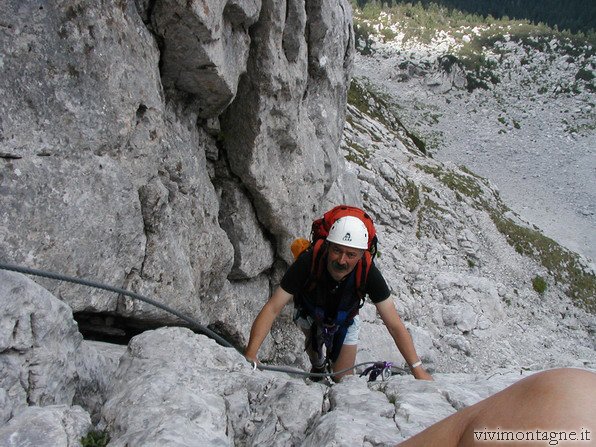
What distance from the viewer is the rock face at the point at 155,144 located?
18.4ft

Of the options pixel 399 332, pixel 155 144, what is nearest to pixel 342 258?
pixel 399 332

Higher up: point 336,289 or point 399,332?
point 336,289

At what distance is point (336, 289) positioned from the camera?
726cm

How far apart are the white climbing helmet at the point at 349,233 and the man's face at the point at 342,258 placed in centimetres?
8

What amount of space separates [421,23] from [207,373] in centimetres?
11433

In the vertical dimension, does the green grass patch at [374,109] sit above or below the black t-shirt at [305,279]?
above

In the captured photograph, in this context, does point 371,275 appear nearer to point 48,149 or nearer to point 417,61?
point 48,149

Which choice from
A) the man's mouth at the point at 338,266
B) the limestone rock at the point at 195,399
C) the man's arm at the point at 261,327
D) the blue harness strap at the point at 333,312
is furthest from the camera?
the blue harness strap at the point at 333,312

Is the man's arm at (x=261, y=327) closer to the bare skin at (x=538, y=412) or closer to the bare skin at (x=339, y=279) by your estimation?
the bare skin at (x=339, y=279)

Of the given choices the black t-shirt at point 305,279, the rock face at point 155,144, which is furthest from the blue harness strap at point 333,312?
the rock face at point 155,144

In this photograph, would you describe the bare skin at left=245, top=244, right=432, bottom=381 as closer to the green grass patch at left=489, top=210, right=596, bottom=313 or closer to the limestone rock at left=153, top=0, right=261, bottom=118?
the limestone rock at left=153, top=0, right=261, bottom=118

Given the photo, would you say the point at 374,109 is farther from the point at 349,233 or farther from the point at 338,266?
the point at 338,266

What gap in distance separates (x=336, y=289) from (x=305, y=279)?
0.60 m

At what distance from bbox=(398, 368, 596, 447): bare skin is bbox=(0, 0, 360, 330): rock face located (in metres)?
5.04
